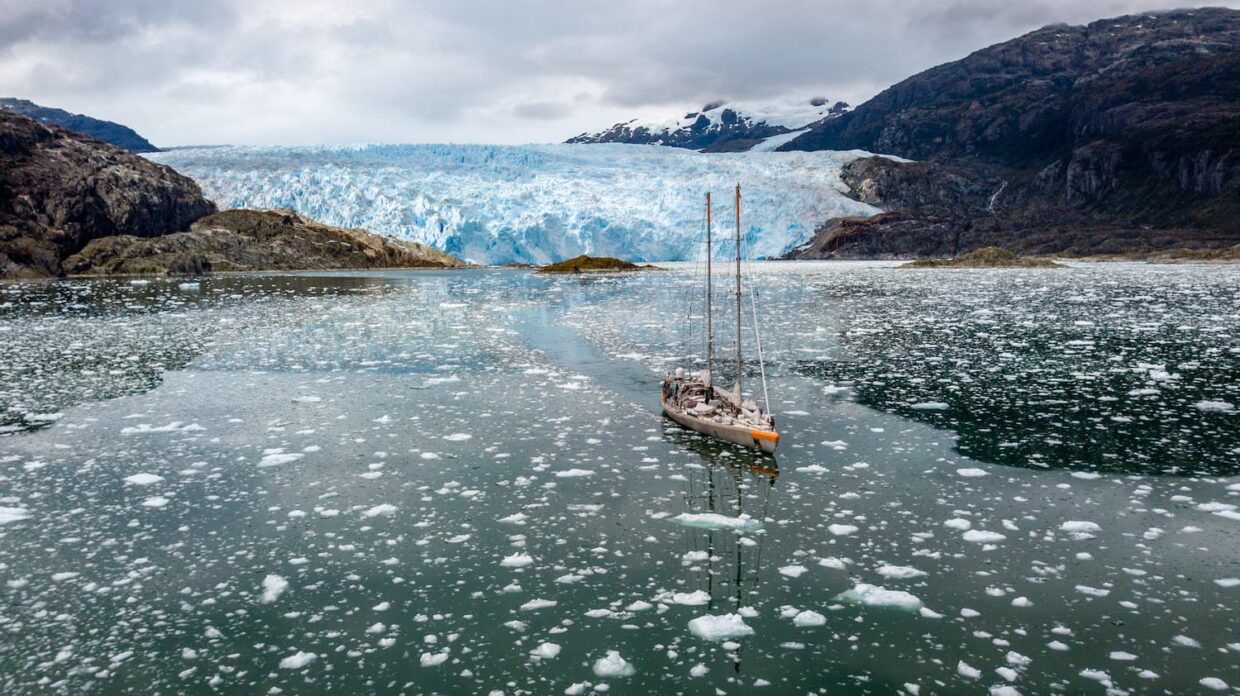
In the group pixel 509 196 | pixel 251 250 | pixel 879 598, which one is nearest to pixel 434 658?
pixel 879 598

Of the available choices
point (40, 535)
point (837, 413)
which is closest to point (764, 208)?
point (837, 413)

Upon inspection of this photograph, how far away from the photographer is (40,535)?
10.6 meters

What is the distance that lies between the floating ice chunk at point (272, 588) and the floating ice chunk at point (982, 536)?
8.53 metres

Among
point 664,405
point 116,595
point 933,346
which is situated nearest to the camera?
point 116,595

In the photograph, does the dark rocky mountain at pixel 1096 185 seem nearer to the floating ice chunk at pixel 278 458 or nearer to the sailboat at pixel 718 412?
the sailboat at pixel 718 412

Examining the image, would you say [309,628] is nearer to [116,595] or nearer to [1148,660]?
[116,595]

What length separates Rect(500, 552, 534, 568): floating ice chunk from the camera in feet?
31.6

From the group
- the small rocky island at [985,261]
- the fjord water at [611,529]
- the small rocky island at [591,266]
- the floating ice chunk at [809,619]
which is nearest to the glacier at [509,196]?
the small rocky island at [591,266]

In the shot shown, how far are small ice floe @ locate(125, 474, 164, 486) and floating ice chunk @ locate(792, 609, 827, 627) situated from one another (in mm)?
10448

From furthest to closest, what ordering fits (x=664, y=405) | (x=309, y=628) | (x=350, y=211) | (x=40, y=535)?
(x=350, y=211) → (x=664, y=405) → (x=40, y=535) → (x=309, y=628)

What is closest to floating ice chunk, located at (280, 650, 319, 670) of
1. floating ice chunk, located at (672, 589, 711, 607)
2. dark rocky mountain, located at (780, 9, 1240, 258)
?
floating ice chunk, located at (672, 589, 711, 607)

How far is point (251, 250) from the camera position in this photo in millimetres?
91500

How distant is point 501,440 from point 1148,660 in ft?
35.1

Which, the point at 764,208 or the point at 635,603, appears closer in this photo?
the point at 635,603
